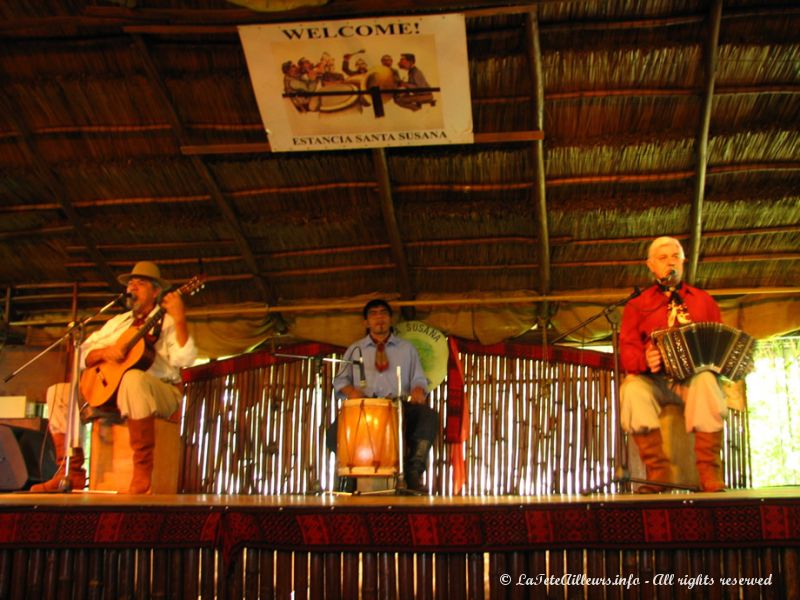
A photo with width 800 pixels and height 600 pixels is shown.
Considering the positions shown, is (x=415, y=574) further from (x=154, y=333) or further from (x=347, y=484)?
(x=347, y=484)

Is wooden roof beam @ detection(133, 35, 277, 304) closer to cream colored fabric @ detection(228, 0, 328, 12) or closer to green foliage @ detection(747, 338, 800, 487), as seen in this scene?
cream colored fabric @ detection(228, 0, 328, 12)

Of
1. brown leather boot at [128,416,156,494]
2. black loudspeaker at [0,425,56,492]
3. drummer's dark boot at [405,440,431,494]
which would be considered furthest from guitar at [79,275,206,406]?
drummer's dark boot at [405,440,431,494]

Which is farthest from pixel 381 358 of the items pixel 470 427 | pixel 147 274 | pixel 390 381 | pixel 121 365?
pixel 121 365

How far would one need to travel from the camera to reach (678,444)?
4906mm

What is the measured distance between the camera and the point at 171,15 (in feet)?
17.0

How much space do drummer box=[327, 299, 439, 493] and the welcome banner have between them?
4.91ft

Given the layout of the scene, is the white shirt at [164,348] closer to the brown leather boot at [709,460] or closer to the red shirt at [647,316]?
the red shirt at [647,316]

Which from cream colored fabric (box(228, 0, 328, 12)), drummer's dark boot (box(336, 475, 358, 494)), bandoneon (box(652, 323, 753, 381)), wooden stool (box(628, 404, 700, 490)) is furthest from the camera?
drummer's dark boot (box(336, 475, 358, 494))

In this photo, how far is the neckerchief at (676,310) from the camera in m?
4.94

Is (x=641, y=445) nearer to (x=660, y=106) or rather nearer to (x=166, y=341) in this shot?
(x=660, y=106)

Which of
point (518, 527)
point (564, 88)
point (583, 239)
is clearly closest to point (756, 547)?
point (518, 527)

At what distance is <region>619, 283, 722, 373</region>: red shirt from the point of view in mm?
4980

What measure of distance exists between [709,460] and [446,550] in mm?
2286

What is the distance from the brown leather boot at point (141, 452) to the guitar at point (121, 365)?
32cm
